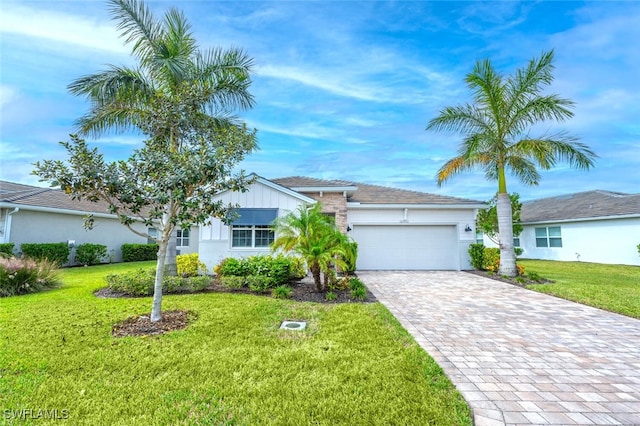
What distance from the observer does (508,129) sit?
12.4 metres

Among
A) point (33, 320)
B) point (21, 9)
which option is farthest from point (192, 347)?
point (21, 9)

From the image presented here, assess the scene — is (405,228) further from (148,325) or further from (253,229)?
(148,325)

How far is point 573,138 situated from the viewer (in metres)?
11.7

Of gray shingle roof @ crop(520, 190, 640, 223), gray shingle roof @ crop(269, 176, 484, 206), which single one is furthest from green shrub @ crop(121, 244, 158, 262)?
gray shingle roof @ crop(520, 190, 640, 223)

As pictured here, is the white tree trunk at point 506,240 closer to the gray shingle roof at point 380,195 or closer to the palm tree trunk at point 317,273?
the gray shingle roof at point 380,195

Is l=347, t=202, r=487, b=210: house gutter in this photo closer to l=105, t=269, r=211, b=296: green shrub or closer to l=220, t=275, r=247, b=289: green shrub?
l=220, t=275, r=247, b=289: green shrub

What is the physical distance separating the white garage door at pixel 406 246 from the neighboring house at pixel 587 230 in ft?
38.7

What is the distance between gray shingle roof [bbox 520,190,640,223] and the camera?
18.6 m

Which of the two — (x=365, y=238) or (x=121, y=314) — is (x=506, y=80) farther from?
(x=121, y=314)

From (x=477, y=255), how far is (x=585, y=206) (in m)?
14.2

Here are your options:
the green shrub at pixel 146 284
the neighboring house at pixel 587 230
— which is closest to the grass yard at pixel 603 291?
the neighboring house at pixel 587 230

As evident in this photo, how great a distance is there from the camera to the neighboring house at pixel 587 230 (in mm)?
17812

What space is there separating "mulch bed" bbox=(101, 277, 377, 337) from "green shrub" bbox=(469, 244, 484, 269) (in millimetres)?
8353

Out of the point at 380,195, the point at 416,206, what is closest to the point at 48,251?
the point at 380,195
